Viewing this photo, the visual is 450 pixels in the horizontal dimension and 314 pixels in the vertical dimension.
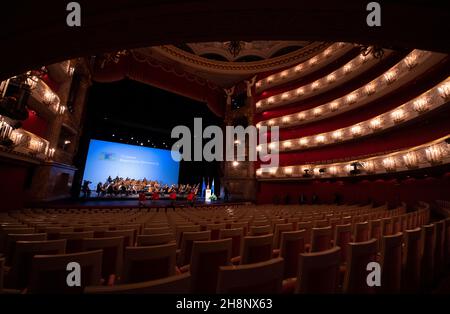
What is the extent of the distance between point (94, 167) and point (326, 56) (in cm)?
2179

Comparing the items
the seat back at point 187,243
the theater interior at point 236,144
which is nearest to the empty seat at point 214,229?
the theater interior at point 236,144

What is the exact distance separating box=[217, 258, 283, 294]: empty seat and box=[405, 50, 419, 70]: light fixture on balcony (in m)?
13.5

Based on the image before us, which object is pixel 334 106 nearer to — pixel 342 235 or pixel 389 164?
pixel 389 164

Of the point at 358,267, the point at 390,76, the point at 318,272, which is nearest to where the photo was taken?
the point at 318,272

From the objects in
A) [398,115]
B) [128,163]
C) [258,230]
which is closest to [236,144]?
[128,163]

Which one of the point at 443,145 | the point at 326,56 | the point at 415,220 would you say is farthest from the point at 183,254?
the point at 326,56

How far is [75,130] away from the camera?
11875mm

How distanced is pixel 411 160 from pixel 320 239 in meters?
9.33

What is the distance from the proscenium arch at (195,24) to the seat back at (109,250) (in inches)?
128

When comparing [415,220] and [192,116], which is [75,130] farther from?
[415,220]

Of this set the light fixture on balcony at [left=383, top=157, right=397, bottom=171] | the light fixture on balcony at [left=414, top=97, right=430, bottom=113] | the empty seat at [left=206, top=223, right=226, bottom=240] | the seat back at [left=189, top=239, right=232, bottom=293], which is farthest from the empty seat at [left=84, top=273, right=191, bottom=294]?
the light fixture on balcony at [left=383, top=157, right=397, bottom=171]

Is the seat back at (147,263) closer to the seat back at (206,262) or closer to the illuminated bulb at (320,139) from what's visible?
the seat back at (206,262)

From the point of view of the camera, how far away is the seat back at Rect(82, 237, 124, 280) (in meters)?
2.29

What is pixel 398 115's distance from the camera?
1045cm
